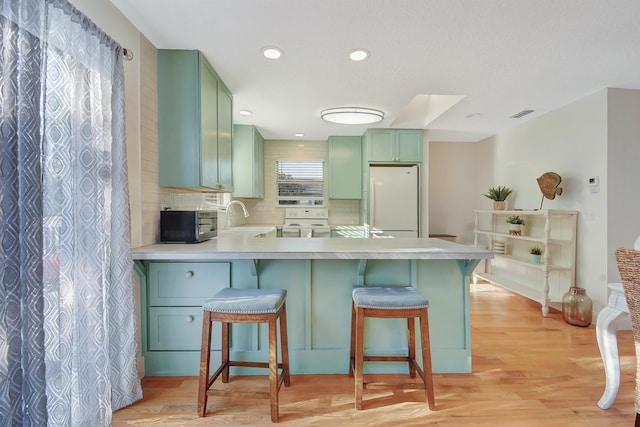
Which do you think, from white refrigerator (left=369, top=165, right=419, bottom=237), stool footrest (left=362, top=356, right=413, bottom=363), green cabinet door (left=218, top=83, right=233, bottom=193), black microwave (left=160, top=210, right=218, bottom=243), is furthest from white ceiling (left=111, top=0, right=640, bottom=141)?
stool footrest (left=362, top=356, right=413, bottom=363)

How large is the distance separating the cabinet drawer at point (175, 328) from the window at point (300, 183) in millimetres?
3047

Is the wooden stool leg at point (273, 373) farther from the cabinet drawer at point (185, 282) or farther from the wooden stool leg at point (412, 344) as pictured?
the wooden stool leg at point (412, 344)

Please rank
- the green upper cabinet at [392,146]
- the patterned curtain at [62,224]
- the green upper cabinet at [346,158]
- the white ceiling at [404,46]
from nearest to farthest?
the patterned curtain at [62,224] → the white ceiling at [404,46] → the green upper cabinet at [392,146] → the green upper cabinet at [346,158]

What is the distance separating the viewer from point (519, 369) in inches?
81.7

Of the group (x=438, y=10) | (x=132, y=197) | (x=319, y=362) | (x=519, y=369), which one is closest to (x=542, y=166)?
(x=519, y=369)

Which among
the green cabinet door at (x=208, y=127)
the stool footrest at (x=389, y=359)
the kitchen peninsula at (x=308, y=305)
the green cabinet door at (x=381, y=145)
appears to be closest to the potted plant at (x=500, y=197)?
the green cabinet door at (x=381, y=145)

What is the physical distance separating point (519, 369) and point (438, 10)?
8.21 feet

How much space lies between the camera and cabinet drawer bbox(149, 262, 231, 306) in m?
1.91

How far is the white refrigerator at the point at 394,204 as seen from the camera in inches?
161

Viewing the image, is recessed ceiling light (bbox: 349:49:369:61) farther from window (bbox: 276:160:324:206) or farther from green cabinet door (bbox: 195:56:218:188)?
window (bbox: 276:160:324:206)

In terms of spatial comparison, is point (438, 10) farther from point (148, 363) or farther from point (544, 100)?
point (148, 363)

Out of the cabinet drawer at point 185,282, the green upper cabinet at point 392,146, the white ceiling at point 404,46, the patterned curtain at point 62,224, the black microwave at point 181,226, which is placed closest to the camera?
the patterned curtain at point 62,224

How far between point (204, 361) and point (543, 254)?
3.88 metres

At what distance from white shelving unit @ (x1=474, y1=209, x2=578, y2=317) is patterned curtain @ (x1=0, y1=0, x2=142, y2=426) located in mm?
3970
